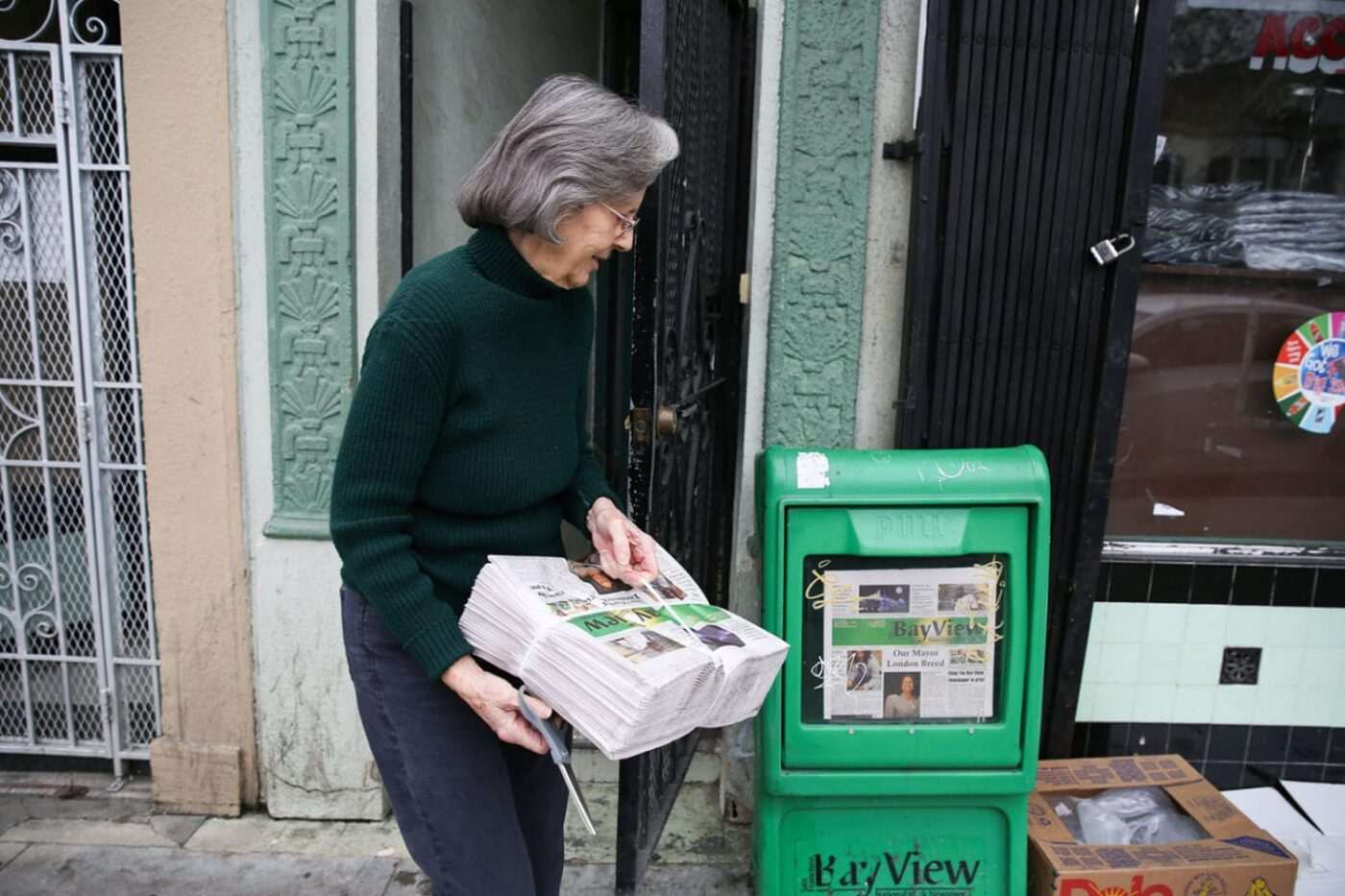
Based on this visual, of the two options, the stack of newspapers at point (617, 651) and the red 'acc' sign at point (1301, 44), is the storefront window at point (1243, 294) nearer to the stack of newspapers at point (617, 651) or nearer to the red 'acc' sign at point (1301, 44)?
the red 'acc' sign at point (1301, 44)

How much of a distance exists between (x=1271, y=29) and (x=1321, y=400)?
123cm

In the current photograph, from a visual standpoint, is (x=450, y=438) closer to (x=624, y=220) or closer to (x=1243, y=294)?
(x=624, y=220)

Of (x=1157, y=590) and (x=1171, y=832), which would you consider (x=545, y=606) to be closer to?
(x=1171, y=832)

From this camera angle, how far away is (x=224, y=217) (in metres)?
2.71

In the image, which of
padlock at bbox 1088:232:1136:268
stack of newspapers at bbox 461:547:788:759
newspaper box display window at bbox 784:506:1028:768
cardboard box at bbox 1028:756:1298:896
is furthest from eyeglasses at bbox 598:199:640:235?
cardboard box at bbox 1028:756:1298:896

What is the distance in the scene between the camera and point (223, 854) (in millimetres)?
2863

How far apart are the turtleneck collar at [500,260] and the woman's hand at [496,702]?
62 cm

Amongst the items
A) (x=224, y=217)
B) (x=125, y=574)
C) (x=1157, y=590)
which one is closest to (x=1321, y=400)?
(x=1157, y=590)

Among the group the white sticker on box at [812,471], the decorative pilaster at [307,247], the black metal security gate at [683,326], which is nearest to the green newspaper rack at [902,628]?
the white sticker on box at [812,471]

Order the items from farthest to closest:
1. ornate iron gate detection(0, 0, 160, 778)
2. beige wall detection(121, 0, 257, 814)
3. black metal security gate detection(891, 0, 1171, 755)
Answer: ornate iron gate detection(0, 0, 160, 778) → beige wall detection(121, 0, 257, 814) → black metal security gate detection(891, 0, 1171, 755)

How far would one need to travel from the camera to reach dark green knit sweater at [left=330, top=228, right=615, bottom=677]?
1414 millimetres

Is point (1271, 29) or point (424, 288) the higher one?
point (1271, 29)

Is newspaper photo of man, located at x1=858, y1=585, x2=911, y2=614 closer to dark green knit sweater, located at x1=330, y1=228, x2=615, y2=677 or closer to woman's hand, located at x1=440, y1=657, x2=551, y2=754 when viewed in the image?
dark green knit sweater, located at x1=330, y1=228, x2=615, y2=677

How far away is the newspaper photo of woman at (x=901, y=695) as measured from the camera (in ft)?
7.53
